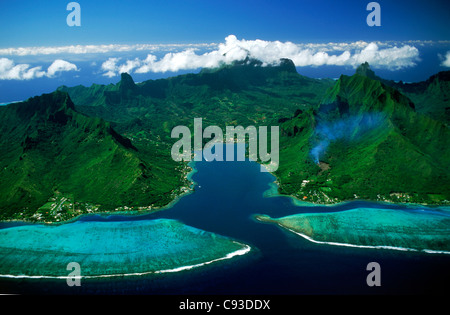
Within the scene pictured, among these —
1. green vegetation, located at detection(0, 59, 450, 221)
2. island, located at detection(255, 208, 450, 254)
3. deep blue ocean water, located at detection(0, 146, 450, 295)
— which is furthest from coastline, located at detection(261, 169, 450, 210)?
deep blue ocean water, located at detection(0, 146, 450, 295)

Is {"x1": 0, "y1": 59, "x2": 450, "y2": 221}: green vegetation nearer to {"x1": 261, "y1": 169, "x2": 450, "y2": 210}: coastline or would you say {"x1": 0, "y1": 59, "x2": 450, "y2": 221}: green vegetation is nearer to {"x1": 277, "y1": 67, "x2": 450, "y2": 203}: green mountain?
{"x1": 277, "y1": 67, "x2": 450, "y2": 203}: green mountain

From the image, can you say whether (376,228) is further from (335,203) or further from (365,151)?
(365,151)

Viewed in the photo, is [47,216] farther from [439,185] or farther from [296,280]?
[439,185]

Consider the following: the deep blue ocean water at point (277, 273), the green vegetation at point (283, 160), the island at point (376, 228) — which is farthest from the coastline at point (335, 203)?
the deep blue ocean water at point (277, 273)

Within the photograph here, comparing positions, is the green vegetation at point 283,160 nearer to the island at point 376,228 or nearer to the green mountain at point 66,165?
the green mountain at point 66,165

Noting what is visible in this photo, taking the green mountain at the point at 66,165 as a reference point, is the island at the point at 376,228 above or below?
below

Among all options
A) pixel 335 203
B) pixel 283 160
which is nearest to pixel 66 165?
pixel 283 160
